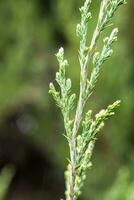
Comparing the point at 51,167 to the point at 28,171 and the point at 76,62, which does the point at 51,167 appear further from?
the point at 76,62

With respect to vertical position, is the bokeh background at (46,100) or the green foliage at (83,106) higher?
the bokeh background at (46,100)

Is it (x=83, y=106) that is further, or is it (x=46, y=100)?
(x=46, y=100)

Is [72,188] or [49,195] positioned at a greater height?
[49,195]

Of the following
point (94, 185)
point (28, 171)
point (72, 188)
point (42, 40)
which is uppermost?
point (42, 40)

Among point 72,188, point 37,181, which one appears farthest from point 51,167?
point 72,188

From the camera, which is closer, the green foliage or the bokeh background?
the green foliage

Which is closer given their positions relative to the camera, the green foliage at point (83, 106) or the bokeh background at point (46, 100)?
the green foliage at point (83, 106)

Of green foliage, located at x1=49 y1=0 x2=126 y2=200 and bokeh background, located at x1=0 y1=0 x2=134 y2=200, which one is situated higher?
bokeh background, located at x1=0 y1=0 x2=134 y2=200

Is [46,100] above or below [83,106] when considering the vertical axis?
above
